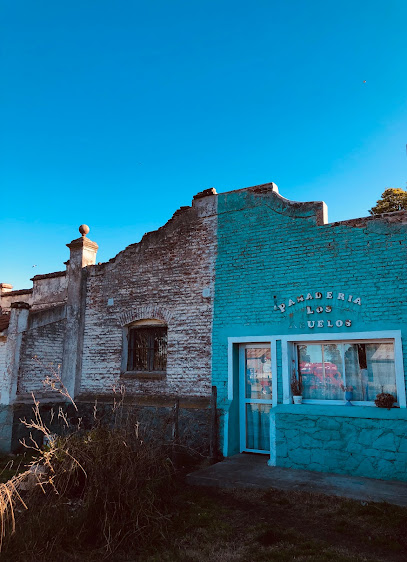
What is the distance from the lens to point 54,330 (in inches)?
430

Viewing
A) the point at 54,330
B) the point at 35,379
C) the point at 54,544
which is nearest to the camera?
the point at 54,544

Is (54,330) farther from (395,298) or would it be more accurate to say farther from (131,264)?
(395,298)

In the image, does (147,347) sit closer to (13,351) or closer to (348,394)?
(13,351)

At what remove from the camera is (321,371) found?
308 inches

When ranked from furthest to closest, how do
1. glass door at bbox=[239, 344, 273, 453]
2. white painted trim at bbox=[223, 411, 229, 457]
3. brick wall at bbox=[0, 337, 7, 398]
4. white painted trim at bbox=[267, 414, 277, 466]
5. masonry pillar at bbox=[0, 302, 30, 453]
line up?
1. brick wall at bbox=[0, 337, 7, 398]
2. masonry pillar at bbox=[0, 302, 30, 453]
3. glass door at bbox=[239, 344, 273, 453]
4. white painted trim at bbox=[223, 411, 229, 457]
5. white painted trim at bbox=[267, 414, 277, 466]

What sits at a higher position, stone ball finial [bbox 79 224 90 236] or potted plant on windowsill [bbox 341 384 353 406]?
stone ball finial [bbox 79 224 90 236]

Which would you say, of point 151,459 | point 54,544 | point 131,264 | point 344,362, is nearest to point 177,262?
point 131,264

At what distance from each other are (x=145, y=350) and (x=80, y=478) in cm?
472

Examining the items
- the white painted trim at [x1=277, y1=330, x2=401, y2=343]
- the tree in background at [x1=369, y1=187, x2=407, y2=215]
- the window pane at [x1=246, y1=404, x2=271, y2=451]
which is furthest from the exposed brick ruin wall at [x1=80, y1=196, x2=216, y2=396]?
the tree in background at [x1=369, y1=187, x2=407, y2=215]

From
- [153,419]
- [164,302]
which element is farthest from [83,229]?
[153,419]

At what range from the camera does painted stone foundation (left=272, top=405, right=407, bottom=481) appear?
6.57 metres

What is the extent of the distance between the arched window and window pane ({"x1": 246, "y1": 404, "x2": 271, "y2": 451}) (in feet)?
7.52

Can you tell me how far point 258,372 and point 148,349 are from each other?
114 inches

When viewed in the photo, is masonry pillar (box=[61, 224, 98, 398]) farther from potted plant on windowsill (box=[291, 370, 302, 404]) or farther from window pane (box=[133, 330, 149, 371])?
potted plant on windowsill (box=[291, 370, 302, 404])
